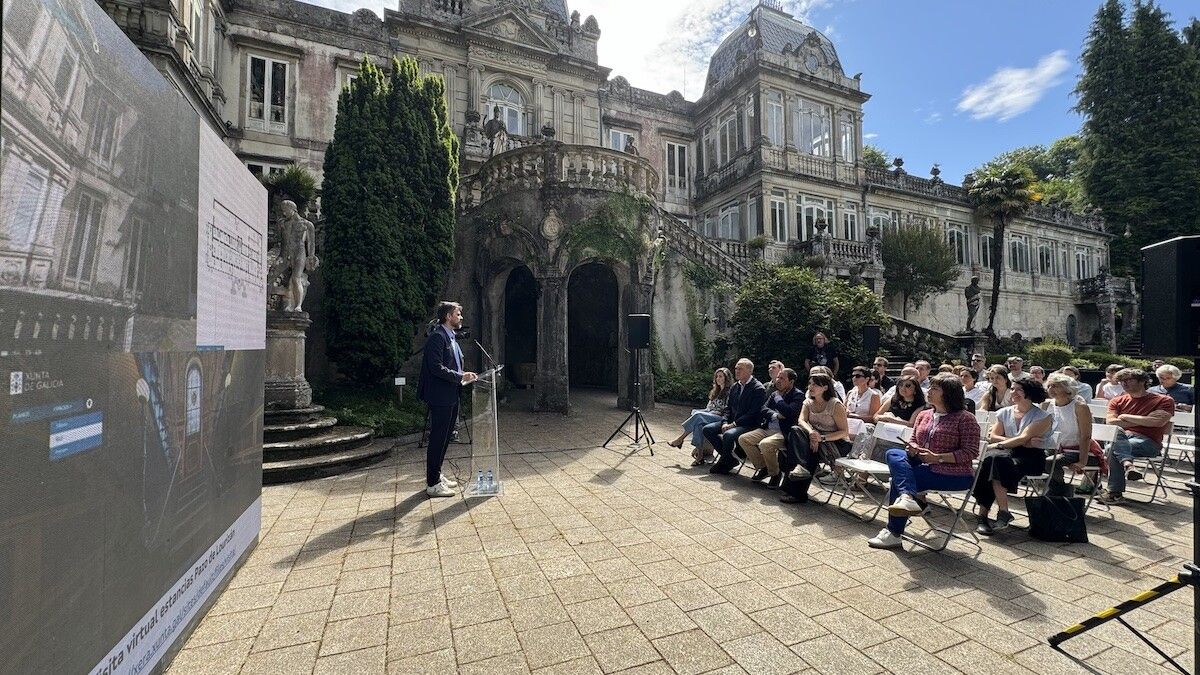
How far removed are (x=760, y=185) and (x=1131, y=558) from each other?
806 inches

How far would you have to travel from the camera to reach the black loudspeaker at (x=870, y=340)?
12875 mm

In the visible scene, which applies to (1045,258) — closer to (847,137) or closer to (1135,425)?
(847,137)

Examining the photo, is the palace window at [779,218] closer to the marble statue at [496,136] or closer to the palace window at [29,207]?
the marble statue at [496,136]

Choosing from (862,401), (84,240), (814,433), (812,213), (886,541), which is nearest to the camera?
(84,240)

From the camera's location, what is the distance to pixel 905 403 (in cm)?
657

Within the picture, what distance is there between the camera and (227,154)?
3730mm

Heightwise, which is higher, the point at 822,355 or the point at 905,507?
the point at 822,355

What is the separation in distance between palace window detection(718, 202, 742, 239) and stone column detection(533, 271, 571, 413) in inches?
547

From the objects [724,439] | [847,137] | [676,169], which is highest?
[847,137]

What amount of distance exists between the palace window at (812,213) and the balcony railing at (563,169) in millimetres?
13072

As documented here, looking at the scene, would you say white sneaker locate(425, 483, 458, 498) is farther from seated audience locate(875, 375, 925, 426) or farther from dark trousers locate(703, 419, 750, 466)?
seated audience locate(875, 375, 925, 426)

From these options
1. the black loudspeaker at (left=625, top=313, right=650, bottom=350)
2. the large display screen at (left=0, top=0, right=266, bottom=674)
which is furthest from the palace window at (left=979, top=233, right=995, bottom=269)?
the large display screen at (left=0, top=0, right=266, bottom=674)

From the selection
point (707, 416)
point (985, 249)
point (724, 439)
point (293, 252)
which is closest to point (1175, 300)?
point (724, 439)

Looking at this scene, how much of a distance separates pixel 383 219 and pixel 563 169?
14.6 feet
